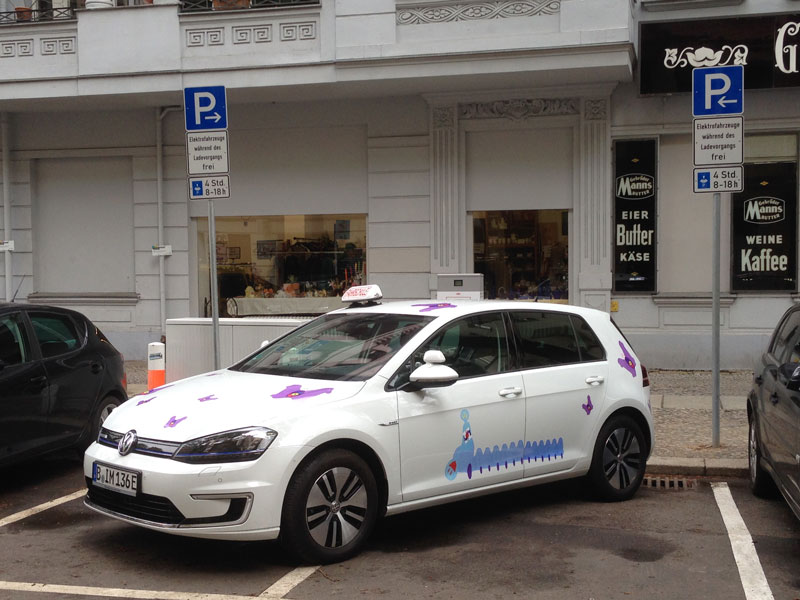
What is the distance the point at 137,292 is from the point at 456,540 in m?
10.5

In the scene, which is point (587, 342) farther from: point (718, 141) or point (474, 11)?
point (474, 11)

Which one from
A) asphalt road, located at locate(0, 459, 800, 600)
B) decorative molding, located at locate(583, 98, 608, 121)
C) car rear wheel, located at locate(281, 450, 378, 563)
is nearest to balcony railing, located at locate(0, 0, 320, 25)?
decorative molding, located at locate(583, 98, 608, 121)

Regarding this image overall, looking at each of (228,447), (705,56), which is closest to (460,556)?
(228,447)

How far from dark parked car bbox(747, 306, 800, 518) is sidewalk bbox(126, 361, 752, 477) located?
701 millimetres

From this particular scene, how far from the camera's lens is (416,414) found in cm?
566

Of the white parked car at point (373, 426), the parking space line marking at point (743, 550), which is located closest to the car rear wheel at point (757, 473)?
the parking space line marking at point (743, 550)

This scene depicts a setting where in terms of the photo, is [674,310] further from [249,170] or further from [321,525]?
[321,525]

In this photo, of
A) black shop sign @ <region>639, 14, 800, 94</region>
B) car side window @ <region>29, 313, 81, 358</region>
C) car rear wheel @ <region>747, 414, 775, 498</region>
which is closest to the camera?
car rear wheel @ <region>747, 414, 775, 498</region>

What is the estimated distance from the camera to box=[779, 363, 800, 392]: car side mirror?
527 centimetres

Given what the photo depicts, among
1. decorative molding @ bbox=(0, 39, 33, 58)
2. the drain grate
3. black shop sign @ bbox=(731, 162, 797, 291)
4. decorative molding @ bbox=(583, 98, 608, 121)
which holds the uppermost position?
decorative molding @ bbox=(0, 39, 33, 58)

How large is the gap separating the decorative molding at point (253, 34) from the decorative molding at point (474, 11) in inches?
78.1

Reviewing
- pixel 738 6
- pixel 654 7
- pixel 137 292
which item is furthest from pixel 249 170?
pixel 738 6

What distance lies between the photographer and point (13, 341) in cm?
730

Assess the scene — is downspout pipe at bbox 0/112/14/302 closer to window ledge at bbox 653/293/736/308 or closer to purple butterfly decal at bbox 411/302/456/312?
window ledge at bbox 653/293/736/308
